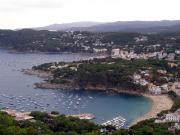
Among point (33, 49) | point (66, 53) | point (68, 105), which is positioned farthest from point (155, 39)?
point (68, 105)

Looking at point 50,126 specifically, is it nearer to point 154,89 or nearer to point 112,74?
point 154,89

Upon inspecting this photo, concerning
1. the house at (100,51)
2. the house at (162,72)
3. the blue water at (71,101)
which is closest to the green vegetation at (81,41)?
the house at (100,51)

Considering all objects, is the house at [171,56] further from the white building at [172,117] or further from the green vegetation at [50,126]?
the green vegetation at [50,126]

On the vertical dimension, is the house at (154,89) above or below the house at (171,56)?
below

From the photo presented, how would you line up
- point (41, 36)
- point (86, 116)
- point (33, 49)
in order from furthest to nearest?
1. point (41, 36)
2. point (33, 49)
3. point (86, 116)

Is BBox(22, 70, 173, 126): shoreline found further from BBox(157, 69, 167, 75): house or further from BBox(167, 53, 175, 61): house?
BBox(167, 53, 175, 61): house

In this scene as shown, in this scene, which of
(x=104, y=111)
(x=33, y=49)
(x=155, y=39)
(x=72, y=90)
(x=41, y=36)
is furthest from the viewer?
(x=41, y=36)

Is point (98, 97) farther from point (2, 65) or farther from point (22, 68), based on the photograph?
point (2, 65)

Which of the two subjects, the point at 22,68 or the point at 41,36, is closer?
the point at 22,68
